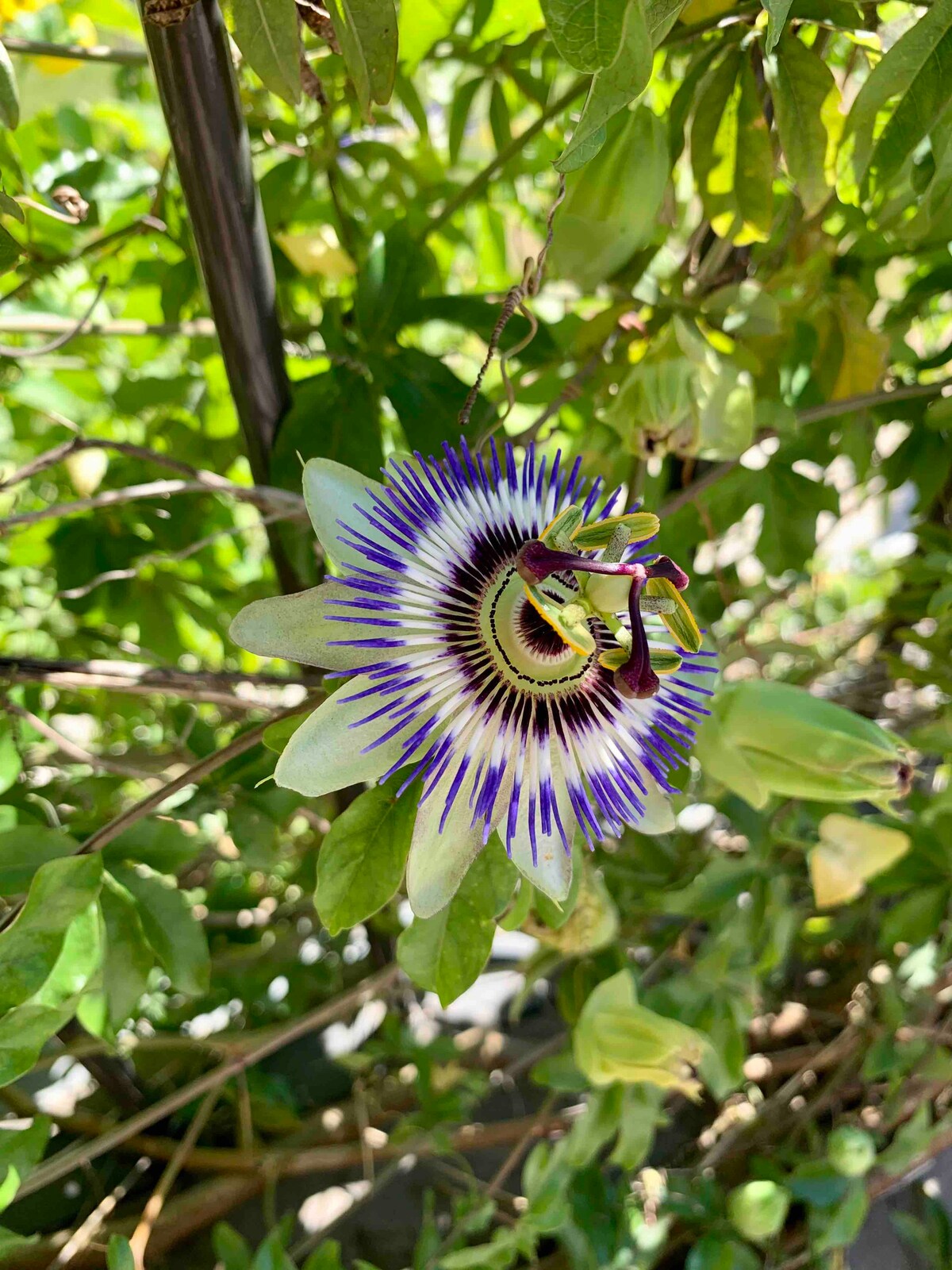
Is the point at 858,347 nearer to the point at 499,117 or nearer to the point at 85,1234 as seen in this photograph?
the point at 499,117

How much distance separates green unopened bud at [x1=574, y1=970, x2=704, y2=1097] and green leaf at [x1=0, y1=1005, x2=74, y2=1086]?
519 mm

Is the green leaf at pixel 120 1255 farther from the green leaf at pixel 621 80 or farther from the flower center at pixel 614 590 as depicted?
the green leaf at pixel 621 80

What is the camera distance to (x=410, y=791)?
621mm

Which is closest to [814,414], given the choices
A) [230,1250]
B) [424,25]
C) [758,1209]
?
[424,25]

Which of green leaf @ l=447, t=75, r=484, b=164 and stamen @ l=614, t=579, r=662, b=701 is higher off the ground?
green leaf @ l=447, t=75, r=484, b=164

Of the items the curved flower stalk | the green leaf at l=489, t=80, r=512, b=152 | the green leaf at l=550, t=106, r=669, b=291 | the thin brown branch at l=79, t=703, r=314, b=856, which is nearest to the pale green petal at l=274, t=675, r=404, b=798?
the curved flower stalk

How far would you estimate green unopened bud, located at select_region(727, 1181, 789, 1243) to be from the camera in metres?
1.08

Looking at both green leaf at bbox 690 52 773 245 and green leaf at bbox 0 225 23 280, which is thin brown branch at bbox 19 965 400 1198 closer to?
green leaf at bbox 0 225 23 280

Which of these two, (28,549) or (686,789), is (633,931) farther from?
(28,549)

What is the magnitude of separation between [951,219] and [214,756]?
0.74m

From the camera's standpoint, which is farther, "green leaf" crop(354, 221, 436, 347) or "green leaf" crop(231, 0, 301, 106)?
"green leaf" crop(354, 221, 436, 347)

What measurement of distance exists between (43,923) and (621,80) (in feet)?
1.90

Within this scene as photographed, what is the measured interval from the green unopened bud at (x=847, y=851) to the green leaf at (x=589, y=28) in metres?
0.78

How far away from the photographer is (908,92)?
0.64 meters
